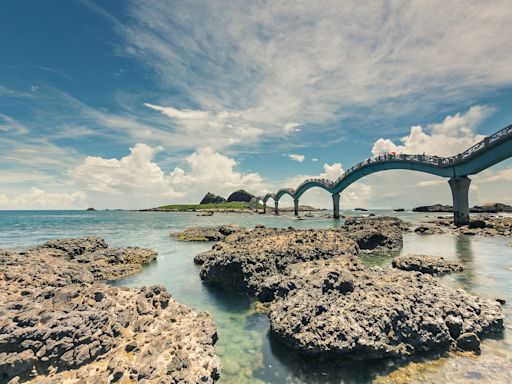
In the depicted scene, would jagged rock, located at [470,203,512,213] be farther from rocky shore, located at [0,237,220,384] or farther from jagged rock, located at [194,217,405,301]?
rocky shore, located at [0,237,220,384]

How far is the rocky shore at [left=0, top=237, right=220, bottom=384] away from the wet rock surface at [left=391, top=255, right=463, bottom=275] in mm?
15150

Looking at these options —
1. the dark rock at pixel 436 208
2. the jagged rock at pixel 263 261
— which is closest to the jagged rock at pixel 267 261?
the jagged rock at pixel 263 261

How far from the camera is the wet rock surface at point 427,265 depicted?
18.6 meters

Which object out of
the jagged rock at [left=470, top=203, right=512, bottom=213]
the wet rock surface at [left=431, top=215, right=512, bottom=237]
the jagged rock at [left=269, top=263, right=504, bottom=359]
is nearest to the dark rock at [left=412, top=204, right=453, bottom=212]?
the jagged rock at [left=470, top=203, right=512, bottom=213]

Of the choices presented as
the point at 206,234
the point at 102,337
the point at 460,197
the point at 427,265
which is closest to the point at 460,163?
the point at 460,197

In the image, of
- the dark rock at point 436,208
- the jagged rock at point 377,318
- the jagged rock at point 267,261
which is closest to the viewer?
the jagged rock at point 377,318

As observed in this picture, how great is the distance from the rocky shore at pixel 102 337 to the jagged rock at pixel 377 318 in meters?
2.96

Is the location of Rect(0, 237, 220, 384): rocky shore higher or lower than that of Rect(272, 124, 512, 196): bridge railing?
lower

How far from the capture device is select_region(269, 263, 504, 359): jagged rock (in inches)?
345

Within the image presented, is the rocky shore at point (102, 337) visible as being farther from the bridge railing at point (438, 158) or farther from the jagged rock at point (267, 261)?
the bridge railing at point (438, 158)

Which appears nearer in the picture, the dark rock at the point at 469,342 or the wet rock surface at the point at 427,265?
the dark rock at the point at 469,342

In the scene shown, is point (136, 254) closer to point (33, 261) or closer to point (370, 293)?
point (33, 261)

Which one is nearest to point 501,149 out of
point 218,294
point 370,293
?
point 370,293

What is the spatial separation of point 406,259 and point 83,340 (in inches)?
773
